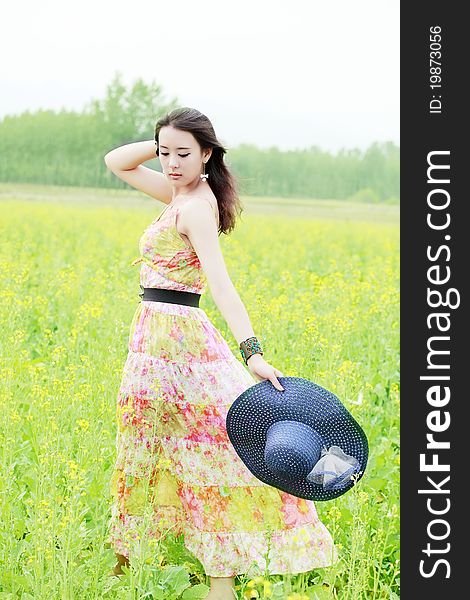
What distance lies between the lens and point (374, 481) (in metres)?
4.39

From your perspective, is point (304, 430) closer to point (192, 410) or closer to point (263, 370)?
point (263, 370)

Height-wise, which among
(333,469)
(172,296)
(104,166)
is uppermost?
(104,166)

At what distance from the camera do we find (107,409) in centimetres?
404

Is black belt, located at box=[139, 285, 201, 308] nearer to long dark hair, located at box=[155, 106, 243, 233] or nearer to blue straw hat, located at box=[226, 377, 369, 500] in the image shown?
long dark hair, located at box=[155, 106, 243, 233]

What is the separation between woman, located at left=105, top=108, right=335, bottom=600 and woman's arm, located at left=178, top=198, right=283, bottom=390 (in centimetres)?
1

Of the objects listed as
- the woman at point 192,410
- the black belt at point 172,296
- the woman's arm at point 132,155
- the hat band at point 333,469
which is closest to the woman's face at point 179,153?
the woman at point 192,410

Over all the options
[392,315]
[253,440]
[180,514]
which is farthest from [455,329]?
[392,315]

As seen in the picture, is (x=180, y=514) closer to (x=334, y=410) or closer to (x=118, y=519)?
(x=118, y=519)

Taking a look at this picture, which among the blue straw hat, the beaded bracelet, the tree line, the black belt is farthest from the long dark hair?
the tree line

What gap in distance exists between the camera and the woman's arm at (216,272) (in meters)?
3.23

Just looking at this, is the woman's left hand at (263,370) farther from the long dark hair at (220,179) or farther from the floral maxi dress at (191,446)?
the long dark hair at (220,179)

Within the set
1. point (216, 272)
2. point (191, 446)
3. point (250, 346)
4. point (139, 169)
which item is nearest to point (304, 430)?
point (250, 346)

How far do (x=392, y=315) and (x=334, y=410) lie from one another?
407 centimetres

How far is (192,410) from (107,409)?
695mm
